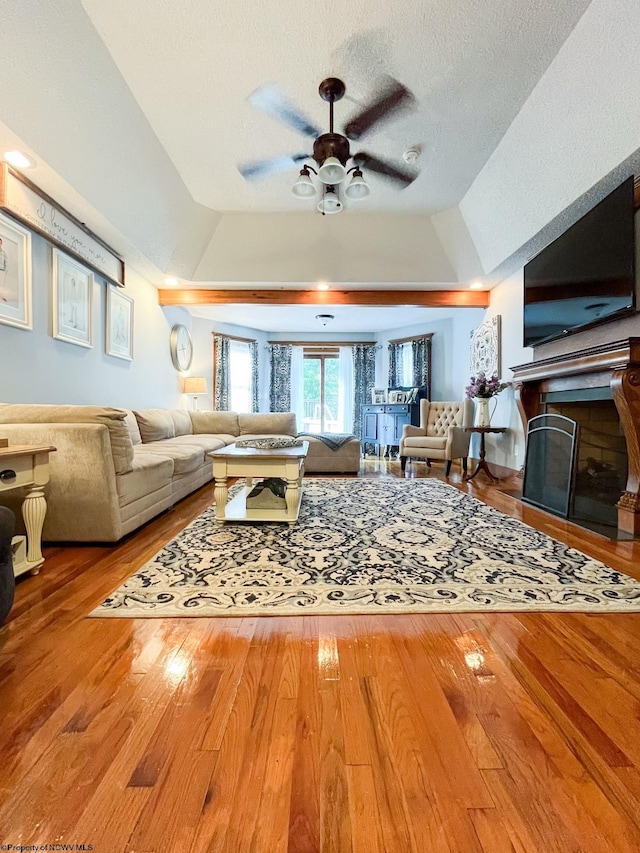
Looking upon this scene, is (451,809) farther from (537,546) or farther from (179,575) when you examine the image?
(537,546)

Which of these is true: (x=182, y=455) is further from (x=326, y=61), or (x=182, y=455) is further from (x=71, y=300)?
(x=326, y=61)

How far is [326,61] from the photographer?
2309 mm

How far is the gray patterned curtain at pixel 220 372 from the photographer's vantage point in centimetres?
699

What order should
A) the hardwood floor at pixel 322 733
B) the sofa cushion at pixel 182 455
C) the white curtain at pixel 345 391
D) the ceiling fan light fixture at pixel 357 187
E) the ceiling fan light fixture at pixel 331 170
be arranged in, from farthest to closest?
the white curtain at pixel 345 391 → the sofa cushion at pixel 182 455 → the ceiling fan light fixture at pixel 357 187 → the ceiling fan light fixture at pixel 331 170 → the hardwood floor at pixel 322 733

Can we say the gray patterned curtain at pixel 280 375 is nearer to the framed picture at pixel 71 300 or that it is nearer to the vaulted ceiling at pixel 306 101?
the vaulted ceiling at pixel 306 101

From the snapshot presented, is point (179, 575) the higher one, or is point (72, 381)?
point (72, 381)

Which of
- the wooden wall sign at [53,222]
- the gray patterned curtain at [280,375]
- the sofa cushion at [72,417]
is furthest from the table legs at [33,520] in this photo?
the gray patterned curtain at [280,375]

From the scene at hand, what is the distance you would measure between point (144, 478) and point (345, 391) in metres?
5.88

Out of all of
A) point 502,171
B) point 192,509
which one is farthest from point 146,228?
point 502,171

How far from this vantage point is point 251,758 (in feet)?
2.85

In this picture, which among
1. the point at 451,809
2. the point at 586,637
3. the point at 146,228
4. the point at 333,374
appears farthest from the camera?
the point at 333,374

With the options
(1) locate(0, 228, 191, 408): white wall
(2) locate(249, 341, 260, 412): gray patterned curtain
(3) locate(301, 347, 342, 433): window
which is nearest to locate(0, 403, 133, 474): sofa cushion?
(1) locate(0, 228, 191, 408): white wall

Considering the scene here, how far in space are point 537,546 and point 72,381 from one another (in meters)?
3.79

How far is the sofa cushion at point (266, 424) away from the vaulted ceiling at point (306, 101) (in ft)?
8.49
